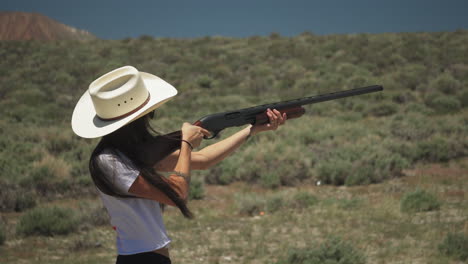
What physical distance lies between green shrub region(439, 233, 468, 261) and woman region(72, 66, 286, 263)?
15.8 feet

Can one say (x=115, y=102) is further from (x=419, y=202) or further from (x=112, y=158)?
(x=419, y=202)

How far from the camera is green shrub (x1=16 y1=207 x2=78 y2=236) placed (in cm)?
744

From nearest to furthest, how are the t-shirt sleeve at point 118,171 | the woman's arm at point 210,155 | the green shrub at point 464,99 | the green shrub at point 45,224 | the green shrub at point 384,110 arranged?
the t-shirt sleeve at point 118,171 < the woman's arm at point 210,155 < the green shrub at point 45,224 < the green shrub at point 384,110 < the green shrub at point 464,99

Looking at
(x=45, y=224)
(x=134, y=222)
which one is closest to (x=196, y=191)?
(x=45, y=224)

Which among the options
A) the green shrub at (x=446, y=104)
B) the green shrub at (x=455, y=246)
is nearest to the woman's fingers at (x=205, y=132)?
the green shrub at (x=455, y=246)

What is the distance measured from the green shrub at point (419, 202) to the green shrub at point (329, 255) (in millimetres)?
2526

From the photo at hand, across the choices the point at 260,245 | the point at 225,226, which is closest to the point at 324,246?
the point at 260,245

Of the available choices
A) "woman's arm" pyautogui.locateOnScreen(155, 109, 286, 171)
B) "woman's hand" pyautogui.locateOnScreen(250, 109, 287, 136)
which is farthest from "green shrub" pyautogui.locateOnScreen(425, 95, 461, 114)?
"woman's arm" pyautogui.locateOnScreen(155, 109, 286, 171)

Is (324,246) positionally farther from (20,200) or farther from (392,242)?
(20,200)

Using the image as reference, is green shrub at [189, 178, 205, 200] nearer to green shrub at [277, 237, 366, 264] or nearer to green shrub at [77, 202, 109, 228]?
green shrub at [77, 202, 109, 228]

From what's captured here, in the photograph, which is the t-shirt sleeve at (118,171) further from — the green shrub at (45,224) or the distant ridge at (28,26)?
the distant ridge at (28,26)

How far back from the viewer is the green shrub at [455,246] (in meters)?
5.75

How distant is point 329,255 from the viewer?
5.72 metres

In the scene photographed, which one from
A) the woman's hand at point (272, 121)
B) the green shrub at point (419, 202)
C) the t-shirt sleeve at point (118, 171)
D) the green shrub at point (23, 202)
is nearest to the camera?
the t-shirt sleeve at point (118, 171)
